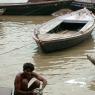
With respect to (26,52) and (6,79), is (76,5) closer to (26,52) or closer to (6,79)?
(26,52)

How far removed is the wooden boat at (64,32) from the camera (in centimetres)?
1300

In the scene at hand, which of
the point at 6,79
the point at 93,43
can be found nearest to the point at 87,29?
the point at 93,43

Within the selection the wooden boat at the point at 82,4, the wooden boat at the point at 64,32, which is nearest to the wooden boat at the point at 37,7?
the wooden boat at the point at 82,4

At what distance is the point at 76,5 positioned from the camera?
2314cm

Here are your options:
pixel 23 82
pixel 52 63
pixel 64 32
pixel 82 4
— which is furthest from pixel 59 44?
pixel 82 4

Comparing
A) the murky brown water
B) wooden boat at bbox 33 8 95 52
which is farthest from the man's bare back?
wooden boat at bbox 33 8 95 52

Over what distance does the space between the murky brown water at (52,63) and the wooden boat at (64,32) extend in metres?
0.33

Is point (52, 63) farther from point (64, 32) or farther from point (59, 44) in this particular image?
point (64, 32)

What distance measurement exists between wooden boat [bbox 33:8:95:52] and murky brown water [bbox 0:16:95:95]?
1.07ft

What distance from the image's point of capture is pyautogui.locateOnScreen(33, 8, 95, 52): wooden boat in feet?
42.6

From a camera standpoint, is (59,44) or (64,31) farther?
(64,31)

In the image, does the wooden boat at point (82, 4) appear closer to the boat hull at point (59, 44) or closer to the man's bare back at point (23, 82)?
the boat hull at point (59, 44)

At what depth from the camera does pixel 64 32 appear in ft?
49.4

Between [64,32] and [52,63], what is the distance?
127 inches
